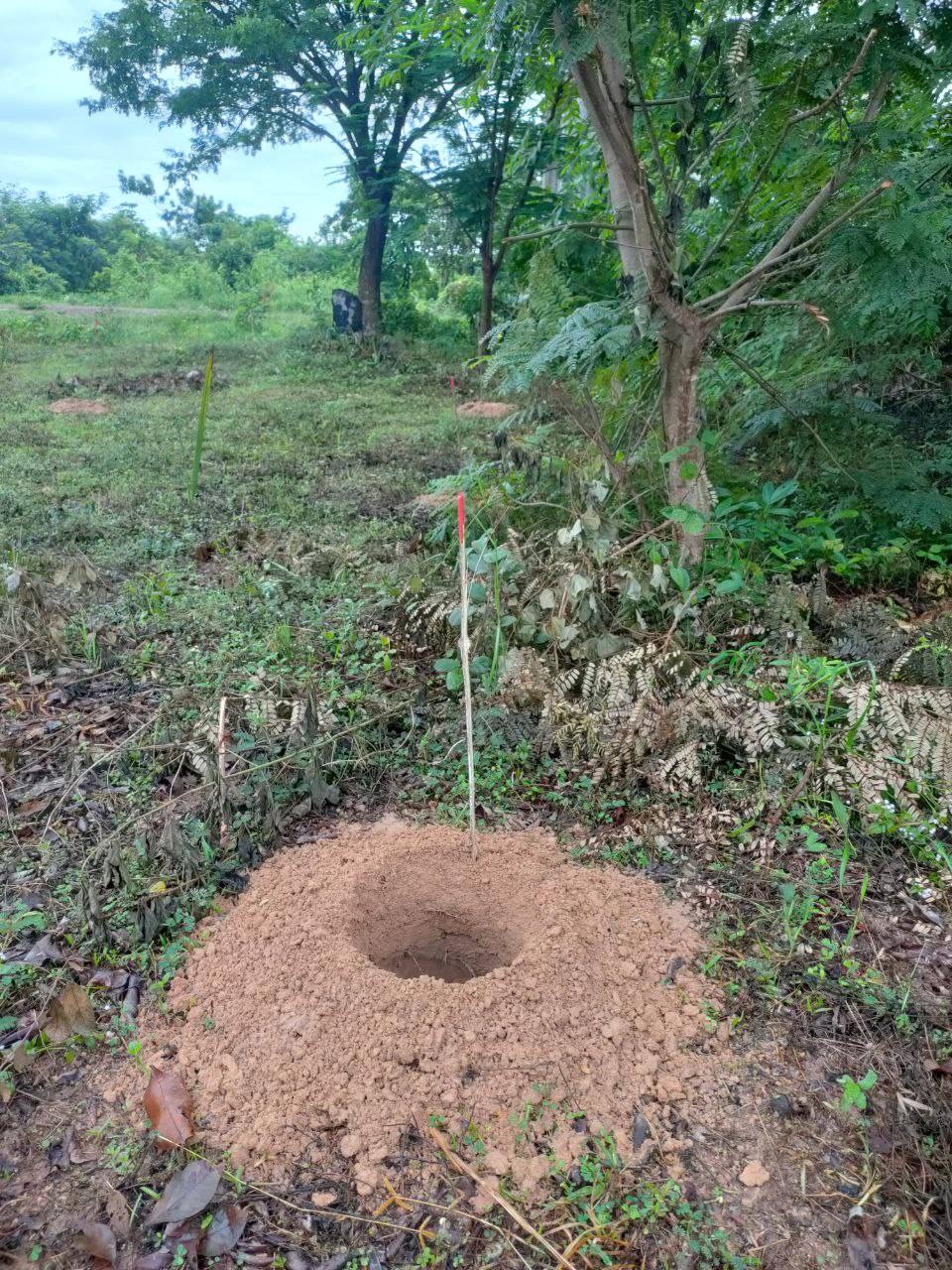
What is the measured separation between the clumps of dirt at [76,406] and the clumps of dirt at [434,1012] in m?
7.80

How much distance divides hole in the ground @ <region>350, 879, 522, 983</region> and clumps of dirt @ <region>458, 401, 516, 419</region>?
6850 millimetres

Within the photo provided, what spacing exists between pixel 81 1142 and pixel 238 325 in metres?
15.3

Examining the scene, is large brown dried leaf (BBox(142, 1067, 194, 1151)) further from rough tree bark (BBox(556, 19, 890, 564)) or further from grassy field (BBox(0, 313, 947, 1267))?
rough tree bark (BBox(556, 19, 890, 564))

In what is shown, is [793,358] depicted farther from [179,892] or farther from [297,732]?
[179,892]

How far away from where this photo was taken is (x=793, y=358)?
13.3ft

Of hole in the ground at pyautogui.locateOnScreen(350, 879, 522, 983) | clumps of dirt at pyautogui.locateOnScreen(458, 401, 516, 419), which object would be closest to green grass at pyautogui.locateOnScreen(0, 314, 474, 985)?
clumps of dirt at pyautogui.locateOnScreen(458, 401, 516, 419)

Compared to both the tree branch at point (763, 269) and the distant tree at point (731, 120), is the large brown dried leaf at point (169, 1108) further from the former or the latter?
the tree branch at point (763, 269)

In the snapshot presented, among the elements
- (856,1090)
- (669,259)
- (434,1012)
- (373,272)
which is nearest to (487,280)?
(373,272)

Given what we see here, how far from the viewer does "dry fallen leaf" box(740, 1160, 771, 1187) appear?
1.75 m

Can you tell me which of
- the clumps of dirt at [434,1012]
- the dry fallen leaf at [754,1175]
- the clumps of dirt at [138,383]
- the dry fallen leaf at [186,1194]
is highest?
the clumps of dirt at [138,383]

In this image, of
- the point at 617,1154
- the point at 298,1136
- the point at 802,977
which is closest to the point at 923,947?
the point at 802,977

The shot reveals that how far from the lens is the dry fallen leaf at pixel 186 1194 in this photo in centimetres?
169

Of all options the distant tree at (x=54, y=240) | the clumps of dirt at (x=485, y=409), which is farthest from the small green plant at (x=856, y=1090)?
the distant tree at (x=54, y=240)

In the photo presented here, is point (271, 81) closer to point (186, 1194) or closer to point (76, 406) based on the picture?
point (76, 406)
